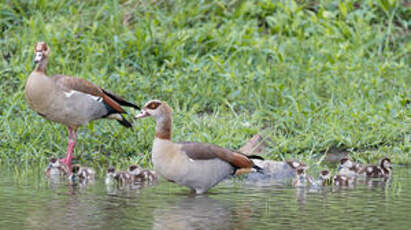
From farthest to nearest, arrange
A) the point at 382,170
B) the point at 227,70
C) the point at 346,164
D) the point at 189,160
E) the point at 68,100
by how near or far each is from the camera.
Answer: the point at 227,70 → the point at 68,100 → the point at 346,164 → the point at 382,170 → the point at 189,160

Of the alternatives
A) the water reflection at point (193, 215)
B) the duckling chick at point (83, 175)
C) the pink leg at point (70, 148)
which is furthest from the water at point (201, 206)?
the pink leg at point (70, 148)

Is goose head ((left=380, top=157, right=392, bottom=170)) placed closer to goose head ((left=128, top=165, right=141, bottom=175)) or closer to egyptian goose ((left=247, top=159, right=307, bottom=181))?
egyptian goose ((left=247, top=159, right=307, bottom=181))

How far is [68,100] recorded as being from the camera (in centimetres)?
1005

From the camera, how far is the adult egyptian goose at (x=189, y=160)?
7.99 metres

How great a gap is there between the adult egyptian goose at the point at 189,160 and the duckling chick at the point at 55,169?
1.30 metres

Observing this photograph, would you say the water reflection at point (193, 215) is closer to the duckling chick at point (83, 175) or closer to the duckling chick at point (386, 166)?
the duckling chick at point (83, 175)

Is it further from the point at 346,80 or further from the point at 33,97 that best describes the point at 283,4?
the point at 33,97

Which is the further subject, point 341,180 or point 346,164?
point 346,164

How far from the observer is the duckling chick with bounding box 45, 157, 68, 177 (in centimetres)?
909

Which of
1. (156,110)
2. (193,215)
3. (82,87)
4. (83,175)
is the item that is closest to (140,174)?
(83,175)

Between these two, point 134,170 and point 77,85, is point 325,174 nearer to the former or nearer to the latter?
point 134,170

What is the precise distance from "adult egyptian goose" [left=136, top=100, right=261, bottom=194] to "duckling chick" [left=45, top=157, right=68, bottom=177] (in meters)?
1.30

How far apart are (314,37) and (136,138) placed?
4.68 m

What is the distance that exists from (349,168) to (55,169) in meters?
3.22
